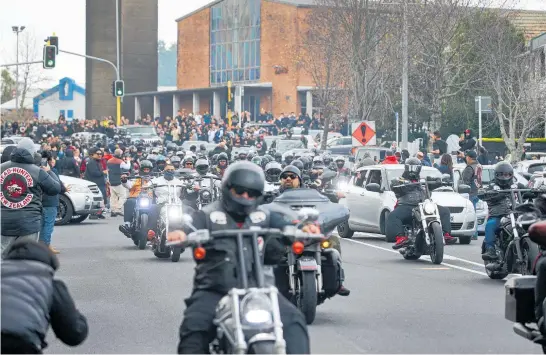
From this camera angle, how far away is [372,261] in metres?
20.6

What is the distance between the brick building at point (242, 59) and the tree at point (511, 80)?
35.4 metres

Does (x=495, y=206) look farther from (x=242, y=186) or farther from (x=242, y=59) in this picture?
(x=242, y=59)

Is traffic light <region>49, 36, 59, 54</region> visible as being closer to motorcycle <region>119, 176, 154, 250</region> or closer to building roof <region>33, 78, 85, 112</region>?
motorcycle <region>119, 176, 154, 250</region>

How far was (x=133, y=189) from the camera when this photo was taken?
78.3ft

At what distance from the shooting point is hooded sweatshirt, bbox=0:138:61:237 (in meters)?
14.3

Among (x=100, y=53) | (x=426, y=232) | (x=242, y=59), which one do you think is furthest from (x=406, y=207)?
(x=100, y=53)

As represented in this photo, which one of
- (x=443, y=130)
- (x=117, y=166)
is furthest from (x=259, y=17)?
(x=117, y=166)

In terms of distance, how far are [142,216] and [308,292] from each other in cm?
995

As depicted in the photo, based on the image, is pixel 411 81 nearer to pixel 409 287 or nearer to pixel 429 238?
pixel 429 238

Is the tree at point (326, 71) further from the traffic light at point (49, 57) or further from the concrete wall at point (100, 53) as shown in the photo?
the concrete wall at point (100, 53)

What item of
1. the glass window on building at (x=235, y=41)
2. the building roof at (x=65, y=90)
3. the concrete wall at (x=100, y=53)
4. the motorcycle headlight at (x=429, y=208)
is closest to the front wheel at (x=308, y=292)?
the motorcycle headlight at (x=429, y=208)

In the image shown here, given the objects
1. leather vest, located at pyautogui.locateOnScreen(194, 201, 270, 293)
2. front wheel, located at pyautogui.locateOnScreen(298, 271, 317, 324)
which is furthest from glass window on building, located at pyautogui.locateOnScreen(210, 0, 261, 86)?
leather vest, located at pyautogui.locateOnScreen(194, 201, 270, 293)

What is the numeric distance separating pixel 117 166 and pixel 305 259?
20.9 meters

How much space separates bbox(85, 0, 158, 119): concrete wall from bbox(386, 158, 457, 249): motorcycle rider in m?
82.4
